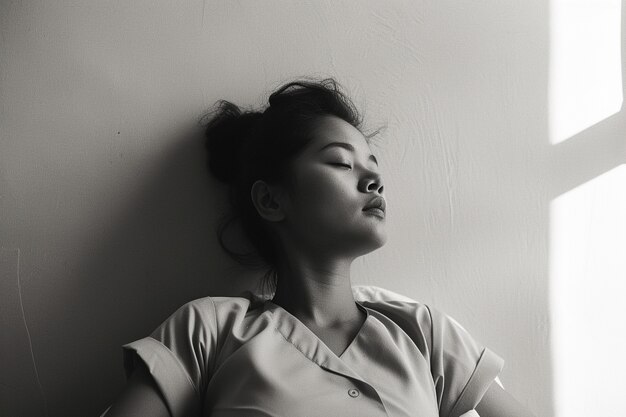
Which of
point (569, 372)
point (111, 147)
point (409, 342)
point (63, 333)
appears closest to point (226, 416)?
point (409, 342)

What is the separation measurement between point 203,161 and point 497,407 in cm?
73

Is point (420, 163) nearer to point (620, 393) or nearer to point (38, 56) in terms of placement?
point (620, 393)

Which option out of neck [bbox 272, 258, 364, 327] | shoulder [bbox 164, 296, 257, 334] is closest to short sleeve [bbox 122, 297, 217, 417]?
shoulder [bbox 164, 296, 257, 334]

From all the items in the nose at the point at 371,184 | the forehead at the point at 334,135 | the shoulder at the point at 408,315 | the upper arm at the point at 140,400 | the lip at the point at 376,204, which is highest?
the forehead at the point at 334,135

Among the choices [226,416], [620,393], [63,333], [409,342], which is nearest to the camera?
[226,416]

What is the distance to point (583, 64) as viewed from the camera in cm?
141

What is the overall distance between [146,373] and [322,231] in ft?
1.17

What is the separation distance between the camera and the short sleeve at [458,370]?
102cm

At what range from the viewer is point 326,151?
42.7 inches

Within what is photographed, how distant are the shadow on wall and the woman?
0.06 m

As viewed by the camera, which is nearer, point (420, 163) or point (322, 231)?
point (322, 231)

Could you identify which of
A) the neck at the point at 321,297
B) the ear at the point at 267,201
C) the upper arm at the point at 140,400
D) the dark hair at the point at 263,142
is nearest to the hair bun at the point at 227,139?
the dark hair at the point at 263,142

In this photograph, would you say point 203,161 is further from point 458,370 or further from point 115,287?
point 458,370

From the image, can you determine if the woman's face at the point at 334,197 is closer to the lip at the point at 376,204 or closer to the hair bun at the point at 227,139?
the lip at the point at 376,204
